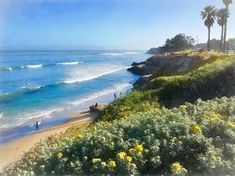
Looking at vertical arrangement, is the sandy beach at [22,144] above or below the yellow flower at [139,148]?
below

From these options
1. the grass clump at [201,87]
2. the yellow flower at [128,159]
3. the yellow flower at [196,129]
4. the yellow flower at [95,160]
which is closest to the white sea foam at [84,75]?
the grass clump at [201,87]

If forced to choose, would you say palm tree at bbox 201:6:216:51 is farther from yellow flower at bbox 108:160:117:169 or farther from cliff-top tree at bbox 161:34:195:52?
yellow flower at bbox 108:160:117:169

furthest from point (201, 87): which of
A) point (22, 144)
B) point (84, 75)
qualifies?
point (84, 75)

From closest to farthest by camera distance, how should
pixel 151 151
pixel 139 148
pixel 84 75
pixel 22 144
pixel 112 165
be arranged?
pixel 112 165
pixel 139 148
pixel 151 151
pixel 22 144
pixel 84 75

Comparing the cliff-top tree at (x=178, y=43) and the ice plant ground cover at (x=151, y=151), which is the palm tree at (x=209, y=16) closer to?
the cliff-top tree at (x=178, y=43)

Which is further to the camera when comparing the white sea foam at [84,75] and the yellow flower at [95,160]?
the white sea foam at [84,75]

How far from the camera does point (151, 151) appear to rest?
5.63 metres

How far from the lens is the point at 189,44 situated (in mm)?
105875

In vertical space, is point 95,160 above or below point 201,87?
above

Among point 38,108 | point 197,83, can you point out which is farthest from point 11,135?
point 197,83

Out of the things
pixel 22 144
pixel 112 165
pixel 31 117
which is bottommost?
pixel 31 117

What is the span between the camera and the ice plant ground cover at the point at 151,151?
5.27 metres

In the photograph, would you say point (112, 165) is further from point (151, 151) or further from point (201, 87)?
point (201, 87)

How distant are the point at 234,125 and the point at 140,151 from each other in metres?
1.84
